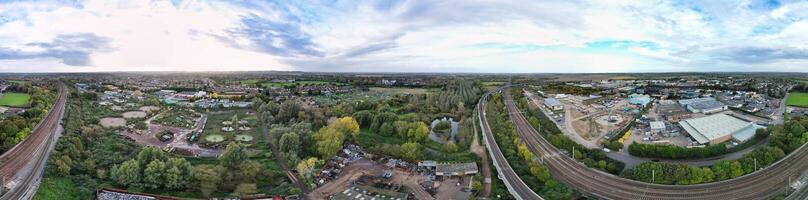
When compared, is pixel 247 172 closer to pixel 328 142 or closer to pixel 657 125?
pixel 328 142

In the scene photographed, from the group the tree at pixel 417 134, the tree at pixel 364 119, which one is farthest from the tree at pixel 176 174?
the tree at pixel 364 119

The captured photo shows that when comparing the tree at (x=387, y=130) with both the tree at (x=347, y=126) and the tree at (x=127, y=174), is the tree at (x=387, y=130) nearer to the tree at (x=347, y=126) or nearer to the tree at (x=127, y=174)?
the tree at (x=347, y=126)

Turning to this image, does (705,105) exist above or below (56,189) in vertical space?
above

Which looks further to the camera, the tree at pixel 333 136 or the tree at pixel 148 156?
the tree at pixel 333 136

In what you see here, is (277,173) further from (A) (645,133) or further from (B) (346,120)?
(A) (645,133)

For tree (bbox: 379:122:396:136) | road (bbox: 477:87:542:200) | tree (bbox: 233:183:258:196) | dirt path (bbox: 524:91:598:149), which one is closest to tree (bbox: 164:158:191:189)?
tree (bbox: 233:183:258:196)

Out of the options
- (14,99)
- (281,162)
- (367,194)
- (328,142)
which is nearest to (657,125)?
(367,194)
